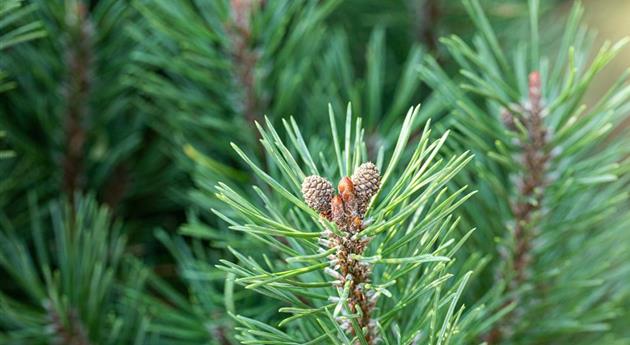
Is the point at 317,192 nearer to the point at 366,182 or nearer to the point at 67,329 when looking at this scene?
the point at 366,182

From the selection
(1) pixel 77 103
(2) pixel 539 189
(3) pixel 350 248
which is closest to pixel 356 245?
(3) pixel 350 248

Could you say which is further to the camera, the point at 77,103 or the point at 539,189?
the point at 77,103

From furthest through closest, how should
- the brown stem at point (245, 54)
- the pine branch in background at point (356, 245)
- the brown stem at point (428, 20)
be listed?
the brown stem at point (428, 20) → the brown stem at point (245, 54) → the pine branch in background at point (356, 245)

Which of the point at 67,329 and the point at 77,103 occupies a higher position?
the point at 77,103

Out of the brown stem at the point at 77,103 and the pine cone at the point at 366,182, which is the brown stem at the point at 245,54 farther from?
the pine cone at the point at 366,182

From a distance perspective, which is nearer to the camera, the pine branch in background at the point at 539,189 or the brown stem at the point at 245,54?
the pine branch in background at the point at 539,189

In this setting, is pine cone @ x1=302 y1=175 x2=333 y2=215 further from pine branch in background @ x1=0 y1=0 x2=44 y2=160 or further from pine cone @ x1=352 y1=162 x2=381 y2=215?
pine branch in background @ x1=0 y1=0 x2=44 y2=160

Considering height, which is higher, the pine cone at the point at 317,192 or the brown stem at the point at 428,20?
the brown stem at the point at 428,20

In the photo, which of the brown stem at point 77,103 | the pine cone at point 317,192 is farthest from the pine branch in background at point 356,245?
the brown stem at point 77,103
